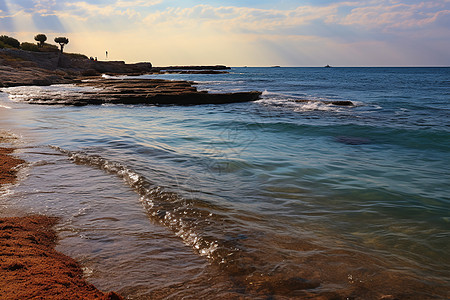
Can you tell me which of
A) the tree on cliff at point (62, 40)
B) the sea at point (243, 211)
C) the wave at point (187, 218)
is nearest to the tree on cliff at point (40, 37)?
the tree on cliff at point (62, 40)

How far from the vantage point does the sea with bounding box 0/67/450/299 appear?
2.84 metres

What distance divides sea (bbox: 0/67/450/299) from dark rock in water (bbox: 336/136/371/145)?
110mm

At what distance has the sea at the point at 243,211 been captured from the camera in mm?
2844

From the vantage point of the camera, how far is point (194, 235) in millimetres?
3656

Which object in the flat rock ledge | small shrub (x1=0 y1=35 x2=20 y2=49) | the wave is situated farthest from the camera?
small shrub (x1=0 y1=35 x2=20 y2=49)

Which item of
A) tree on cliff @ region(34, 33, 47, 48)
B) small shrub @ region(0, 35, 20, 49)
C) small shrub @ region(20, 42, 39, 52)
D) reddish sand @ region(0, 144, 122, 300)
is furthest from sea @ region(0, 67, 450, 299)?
tree on cliff @ region(34, 33, 47, 48)

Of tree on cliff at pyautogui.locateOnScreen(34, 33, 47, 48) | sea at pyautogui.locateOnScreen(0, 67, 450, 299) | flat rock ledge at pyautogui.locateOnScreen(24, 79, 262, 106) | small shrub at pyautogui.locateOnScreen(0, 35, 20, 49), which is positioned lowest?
sea at pyautogui.locateOnScreen(0, 67, 450, 299)

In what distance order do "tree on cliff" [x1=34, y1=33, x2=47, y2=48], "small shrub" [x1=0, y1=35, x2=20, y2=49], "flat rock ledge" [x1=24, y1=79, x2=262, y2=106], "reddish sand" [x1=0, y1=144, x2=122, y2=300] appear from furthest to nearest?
"tree on cliff" [x1=34, y1=33, x2=47, y2=48] < "small shrub" [x1=0, y1=35, x2=20, y2=49] < "flat rock ledge" [x1=24, y1=79, x2=262, y2=106] < "reddish sand" [x1=0, y1=144, x2=122, y2=300]

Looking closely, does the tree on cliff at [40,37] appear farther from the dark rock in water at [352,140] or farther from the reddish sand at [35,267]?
the reddish sand at [35,267]

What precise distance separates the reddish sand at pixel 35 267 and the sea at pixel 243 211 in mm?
159

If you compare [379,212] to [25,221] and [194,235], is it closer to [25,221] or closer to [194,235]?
[194,235]

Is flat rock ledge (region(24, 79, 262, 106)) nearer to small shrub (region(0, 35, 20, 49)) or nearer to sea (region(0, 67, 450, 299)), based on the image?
sea (region(0, 67, 450, 299))

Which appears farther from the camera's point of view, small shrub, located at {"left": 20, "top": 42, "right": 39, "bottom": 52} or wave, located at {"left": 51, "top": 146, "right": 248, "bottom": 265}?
small shrub, located at {"left": 20, "top": 42, "right": 39, "bottom": 52}

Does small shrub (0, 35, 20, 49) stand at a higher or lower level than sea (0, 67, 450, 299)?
higher
